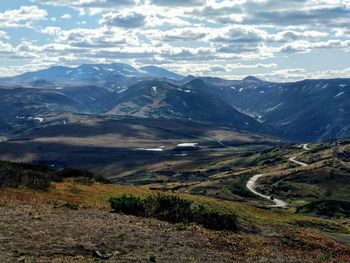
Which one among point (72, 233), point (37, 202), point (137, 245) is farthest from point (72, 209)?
point (137, 245)

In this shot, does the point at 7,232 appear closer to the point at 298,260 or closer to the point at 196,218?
the point at 196,218

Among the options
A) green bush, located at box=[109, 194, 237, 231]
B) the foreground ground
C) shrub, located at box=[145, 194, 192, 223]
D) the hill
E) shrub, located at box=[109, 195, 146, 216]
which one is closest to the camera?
the foreground ground

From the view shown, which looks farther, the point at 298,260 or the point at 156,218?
the point at 156,218

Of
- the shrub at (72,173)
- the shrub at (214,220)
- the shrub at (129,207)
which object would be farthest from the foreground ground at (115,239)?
the shrub at (72,173)

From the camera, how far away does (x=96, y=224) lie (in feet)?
125

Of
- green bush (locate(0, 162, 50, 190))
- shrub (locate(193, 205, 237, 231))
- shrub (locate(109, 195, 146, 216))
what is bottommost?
shrub (locate(193, 205, 237, 231))

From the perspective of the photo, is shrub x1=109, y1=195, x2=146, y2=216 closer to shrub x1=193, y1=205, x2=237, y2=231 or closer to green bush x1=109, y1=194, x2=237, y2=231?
green bush x1=109, y1=194, x2=237, y2=231

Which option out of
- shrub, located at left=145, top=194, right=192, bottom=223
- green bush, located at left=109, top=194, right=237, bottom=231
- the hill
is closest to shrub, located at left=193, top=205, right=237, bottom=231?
green bush, located at left=109, top=194, right=237, bottom=231

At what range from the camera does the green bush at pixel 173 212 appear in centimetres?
4381

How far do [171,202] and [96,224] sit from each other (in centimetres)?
940

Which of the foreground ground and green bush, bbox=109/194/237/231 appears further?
green bush, bbox=109/194/237/231

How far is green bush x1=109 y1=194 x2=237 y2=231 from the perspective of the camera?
144ft

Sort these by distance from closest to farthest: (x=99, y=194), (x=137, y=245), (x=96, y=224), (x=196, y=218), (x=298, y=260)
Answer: (x=137, y=245) < (x=298, y=260) < (x=96, y=224) < (x=196, y=218) < (x=99, y=194)

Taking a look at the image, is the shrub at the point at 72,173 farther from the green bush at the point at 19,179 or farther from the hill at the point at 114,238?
the hill at the point at 114,238
